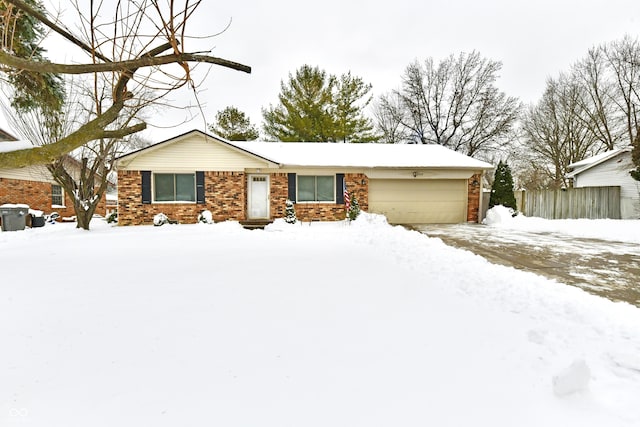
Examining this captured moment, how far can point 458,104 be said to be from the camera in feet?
78.1

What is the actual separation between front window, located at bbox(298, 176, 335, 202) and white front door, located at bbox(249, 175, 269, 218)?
1479 mm

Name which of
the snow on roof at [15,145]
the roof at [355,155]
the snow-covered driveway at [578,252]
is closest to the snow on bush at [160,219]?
the roof at [355,155]

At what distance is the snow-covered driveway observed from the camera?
432 centimetres

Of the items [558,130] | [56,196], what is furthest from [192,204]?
[558,130]

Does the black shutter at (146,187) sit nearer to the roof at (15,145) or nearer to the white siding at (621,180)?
the roof at (15,145)

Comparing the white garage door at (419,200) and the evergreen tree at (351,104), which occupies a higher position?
the evergreen tree at (351,104)

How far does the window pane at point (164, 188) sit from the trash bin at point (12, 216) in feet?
14.9

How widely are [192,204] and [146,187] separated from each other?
74.2 inches

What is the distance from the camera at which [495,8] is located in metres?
9.57

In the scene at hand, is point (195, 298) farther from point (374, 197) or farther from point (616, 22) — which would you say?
point (616, 22)

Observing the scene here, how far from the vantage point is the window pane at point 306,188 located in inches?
513

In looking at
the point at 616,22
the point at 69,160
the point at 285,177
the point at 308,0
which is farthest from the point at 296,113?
the point at 616,22

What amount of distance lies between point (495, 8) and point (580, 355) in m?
11.3

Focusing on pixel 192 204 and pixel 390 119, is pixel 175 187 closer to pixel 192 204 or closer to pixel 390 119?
pixel 192 204
